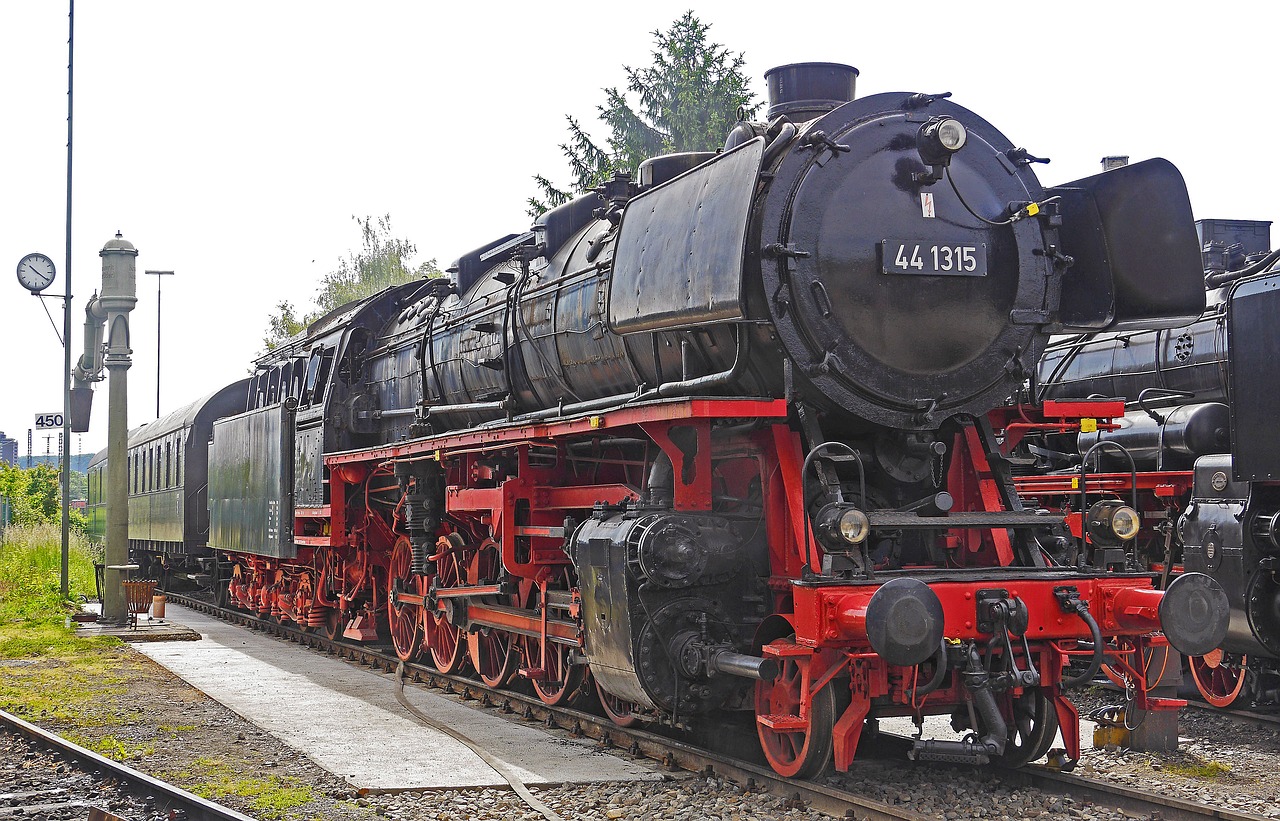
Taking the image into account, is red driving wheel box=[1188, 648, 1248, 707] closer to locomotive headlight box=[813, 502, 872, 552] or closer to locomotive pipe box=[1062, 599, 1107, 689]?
locomotive pipe box=[1062, 599, 1107, 689]

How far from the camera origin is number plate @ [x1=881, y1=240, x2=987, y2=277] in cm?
637

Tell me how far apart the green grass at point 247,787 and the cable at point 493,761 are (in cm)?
103

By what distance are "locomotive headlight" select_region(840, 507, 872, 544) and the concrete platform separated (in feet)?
6.01

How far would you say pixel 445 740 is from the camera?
7.76 meters

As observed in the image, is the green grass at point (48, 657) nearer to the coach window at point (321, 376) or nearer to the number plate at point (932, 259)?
the coach window at point (321, 376)

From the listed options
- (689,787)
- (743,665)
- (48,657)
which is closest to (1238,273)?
(743,665)

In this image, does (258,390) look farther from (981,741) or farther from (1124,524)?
(981,741)

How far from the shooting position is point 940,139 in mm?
6352

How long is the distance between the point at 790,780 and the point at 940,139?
132 inches

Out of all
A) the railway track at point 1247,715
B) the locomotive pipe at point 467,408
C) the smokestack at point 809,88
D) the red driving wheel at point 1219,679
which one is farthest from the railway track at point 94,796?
the red driving wheel at point 1219,679

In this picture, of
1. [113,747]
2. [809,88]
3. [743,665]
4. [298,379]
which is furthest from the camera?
[298,379]

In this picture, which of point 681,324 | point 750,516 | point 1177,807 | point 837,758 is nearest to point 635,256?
point 681,324

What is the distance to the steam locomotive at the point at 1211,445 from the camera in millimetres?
8336

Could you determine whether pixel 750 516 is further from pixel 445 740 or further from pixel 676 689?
pixel 445 740
